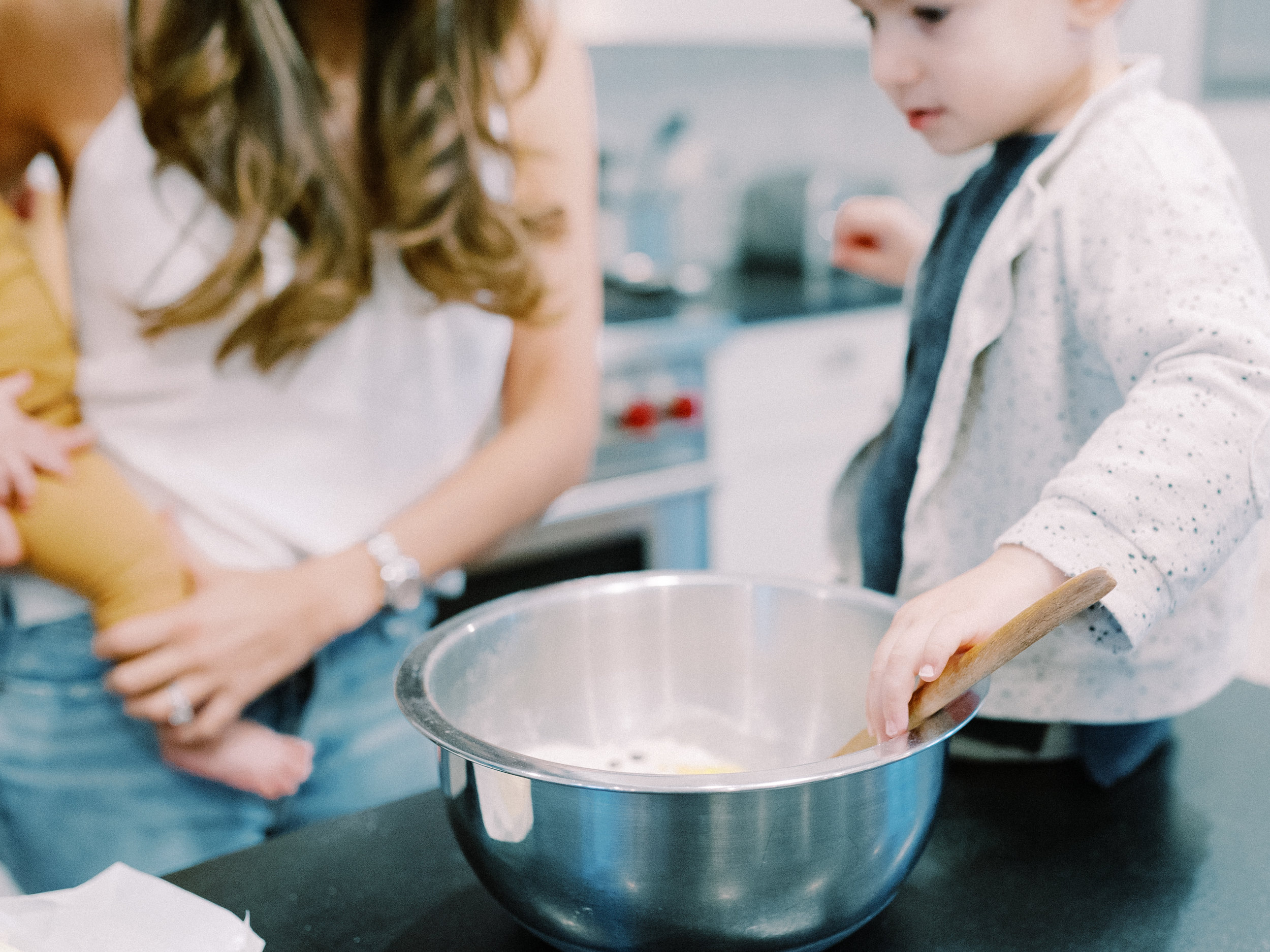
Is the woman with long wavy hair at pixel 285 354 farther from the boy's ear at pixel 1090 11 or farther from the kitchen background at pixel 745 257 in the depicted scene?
the kitchen background at pixel 745 257

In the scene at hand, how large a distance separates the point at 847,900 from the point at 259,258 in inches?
24.7

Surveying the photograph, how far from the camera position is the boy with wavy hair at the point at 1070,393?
0.47 m

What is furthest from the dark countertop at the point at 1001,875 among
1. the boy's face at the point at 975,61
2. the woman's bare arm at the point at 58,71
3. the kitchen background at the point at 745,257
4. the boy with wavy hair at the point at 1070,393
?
the kitchen background at the point at 745,257

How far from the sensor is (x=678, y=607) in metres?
0.64

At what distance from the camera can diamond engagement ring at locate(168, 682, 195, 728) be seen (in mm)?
746

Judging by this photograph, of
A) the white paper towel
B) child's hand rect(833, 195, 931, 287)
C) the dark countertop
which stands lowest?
the dark countertop

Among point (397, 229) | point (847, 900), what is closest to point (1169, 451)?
point (847, 900)

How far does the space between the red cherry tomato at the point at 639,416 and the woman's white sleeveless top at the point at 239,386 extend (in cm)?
89

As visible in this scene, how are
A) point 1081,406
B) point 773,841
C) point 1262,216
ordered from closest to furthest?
1. point 773,841
2. point 1081,406
3. point 1262,216

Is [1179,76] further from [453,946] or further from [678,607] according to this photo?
[453,946]

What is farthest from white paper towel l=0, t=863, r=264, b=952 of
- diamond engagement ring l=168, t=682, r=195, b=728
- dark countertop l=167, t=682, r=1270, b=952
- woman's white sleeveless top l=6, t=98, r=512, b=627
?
woman's white sleeveless top l=6, t=98, r=512, b=627

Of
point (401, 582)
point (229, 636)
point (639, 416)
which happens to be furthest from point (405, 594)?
point (639, 416)

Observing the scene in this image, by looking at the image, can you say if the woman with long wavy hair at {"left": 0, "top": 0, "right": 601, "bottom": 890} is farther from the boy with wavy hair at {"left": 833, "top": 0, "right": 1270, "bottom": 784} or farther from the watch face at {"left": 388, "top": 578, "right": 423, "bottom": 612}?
the boy with wavy hair at {"left": 833, "top": 0, "right": 1270, "bottom": 784}

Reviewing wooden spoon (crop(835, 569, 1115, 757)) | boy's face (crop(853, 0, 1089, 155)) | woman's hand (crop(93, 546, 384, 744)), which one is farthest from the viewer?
woman's hand (crop(93, 546, 384, 744))
